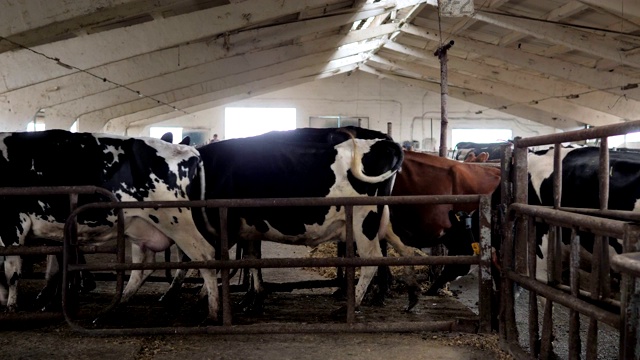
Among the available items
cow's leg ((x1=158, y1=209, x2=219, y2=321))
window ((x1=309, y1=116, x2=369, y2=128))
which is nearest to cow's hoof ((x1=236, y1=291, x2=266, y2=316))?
cow's leg ((x1=158, y1=209, x2=219, y2=321))

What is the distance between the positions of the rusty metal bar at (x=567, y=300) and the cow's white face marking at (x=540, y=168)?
4.29 ft

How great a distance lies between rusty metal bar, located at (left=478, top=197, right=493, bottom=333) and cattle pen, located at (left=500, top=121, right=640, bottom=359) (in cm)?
15

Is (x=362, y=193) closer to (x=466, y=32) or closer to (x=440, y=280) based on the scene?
(x=440, y=280)

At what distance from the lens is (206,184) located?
5.05 m

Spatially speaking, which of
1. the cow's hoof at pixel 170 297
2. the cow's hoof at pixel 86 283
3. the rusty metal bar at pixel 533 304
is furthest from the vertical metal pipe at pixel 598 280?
the cow's hoof at pixel 86 283

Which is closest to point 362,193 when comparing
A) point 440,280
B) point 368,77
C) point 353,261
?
point 353,261

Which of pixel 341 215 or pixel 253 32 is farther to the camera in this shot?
pixel 253 32

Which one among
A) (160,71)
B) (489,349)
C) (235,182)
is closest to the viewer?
(489,349)

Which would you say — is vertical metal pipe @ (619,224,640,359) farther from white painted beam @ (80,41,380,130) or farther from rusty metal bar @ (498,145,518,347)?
A: white painted beam @ (80,41,380,130)

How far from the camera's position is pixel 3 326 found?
4227 millimetres

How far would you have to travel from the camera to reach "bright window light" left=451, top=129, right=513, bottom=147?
1013 inches

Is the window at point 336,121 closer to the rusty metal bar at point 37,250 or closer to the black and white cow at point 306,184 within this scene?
the black and white cow at point 306,184

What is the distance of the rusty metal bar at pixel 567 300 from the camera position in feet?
8.32

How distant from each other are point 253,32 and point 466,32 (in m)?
6.10
